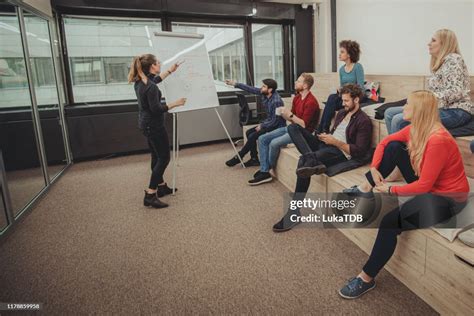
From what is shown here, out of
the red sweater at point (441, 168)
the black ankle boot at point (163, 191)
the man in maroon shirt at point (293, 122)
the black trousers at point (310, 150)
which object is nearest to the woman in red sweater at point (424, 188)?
the red sweater at point (441, 168)

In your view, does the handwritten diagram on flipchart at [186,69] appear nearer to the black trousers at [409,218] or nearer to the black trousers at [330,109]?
the black trousers at [330,109]

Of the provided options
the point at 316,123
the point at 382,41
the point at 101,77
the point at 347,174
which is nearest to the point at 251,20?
the point at 382,41

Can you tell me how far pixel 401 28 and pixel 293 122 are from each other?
99.8 inches

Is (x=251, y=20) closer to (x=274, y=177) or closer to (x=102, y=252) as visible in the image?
(x=274, y=177)

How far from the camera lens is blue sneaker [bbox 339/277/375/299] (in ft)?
5.67

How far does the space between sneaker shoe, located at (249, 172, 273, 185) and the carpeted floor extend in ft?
0.38

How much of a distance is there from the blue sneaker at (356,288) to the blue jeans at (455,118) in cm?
134

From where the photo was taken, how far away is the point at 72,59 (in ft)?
16.1

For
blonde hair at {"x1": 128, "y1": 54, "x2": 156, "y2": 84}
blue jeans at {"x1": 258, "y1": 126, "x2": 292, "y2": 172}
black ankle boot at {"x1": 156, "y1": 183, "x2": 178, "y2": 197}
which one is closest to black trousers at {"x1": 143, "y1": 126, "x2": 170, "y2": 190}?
black ankle boot at {"x1": 156, "y1": 183, "x2": 178, "y2": 197}

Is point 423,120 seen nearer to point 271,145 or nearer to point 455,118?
point 455,118

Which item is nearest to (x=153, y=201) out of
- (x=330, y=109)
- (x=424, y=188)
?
(x=330, y=109)

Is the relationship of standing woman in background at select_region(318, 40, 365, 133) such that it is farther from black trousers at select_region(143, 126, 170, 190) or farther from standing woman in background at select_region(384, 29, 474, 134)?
black trousers at select_region(143, 126, 170, 190)

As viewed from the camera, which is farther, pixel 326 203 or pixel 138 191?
pixel 138 191

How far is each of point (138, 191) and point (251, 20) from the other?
3735 mm
